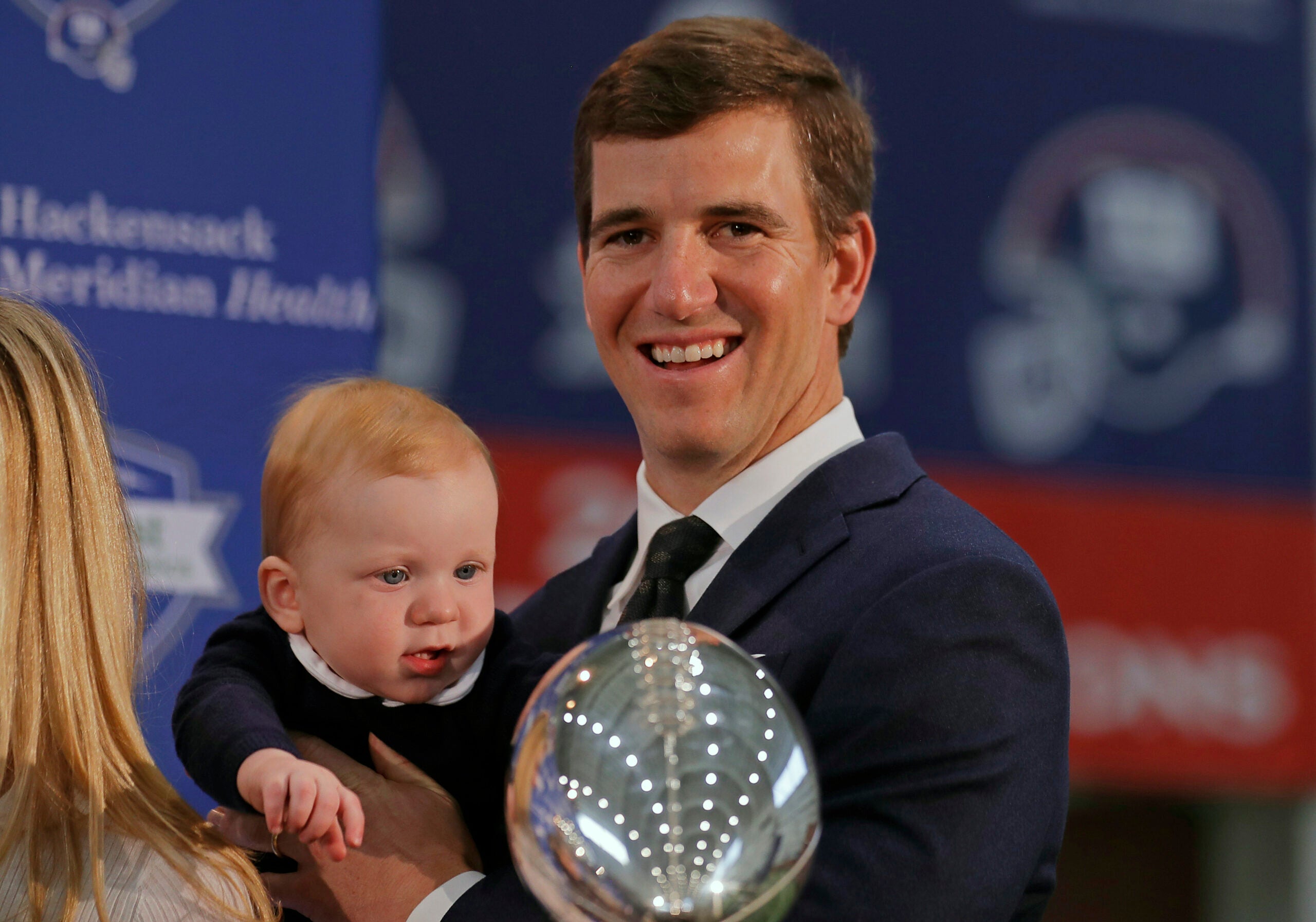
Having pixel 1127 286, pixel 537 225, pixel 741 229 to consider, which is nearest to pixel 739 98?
pixel 741 229

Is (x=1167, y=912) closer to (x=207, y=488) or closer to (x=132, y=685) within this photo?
(x=207, y=488)

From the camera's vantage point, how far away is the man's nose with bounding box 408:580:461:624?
1.83 m

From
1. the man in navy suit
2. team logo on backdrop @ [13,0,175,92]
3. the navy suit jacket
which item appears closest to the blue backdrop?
team logo on backdrop @ [13,0,175,92]

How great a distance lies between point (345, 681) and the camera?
1.87 m

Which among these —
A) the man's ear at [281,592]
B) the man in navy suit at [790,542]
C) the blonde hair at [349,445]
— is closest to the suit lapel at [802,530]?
the man in navy suit at [790,542]

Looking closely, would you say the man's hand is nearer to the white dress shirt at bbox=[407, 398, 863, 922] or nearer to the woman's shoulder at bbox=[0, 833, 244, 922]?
the woman's shoulder at bbox=[0, 833, 244, 922]

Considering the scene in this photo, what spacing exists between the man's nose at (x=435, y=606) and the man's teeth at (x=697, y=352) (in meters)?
0.51

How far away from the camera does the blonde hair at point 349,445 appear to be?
6.12 feet

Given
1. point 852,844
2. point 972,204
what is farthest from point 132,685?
point 972,204

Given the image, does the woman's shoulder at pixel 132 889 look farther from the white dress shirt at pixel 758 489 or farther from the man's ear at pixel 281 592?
the white dress shirt at pixel 758 489

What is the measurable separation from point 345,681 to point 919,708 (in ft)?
2.26

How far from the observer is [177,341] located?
248 centimetres

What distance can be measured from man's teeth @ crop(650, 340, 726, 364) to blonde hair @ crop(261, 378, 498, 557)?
344mm

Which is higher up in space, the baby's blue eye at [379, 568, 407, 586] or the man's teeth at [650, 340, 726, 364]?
the man's teeth at [650, 340, 726, 364]
